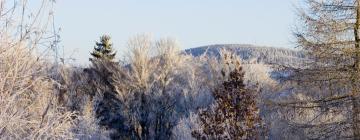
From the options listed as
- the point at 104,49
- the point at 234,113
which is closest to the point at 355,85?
the point at 234,113

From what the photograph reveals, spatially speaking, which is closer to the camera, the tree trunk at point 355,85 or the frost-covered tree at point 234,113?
the frost-covered tree at point 234,113

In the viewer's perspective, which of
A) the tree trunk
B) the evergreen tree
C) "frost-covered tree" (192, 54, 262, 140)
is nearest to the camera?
"frost-covered tree" (192, 54, 262, 140)

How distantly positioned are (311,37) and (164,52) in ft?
66.5

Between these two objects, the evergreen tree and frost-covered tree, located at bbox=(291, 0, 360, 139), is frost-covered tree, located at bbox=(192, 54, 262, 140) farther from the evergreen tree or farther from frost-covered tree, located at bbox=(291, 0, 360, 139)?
the evergreen tree

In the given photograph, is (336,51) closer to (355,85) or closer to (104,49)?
(355,85)

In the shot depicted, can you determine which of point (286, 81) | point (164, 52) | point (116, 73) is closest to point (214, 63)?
point (164, 52)

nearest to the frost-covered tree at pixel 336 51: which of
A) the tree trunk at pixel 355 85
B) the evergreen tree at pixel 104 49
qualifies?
the tree trunk at pixel 355 85

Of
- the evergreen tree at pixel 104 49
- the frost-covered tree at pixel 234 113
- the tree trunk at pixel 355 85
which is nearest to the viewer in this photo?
the frost-covered tree at pixel 234 113

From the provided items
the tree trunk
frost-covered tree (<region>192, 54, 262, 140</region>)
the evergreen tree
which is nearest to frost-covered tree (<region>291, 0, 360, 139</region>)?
the tree trunk

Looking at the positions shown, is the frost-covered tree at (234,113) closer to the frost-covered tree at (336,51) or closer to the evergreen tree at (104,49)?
the frost-covered tree at (336,51)

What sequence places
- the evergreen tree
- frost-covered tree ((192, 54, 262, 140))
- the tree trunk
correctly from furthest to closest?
the evergreen tree
the tree trunk
frost-covered tree ((192, 54, 262, 140))

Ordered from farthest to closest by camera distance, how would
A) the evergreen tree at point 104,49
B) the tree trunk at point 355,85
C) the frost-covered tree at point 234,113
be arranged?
1. the evergreen tree at point 104,49
2. the tree trunk at point 355,85
3. the frost-covered tree at point 234,113

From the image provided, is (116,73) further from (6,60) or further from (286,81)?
(6,60)

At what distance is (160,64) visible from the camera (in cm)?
3431
